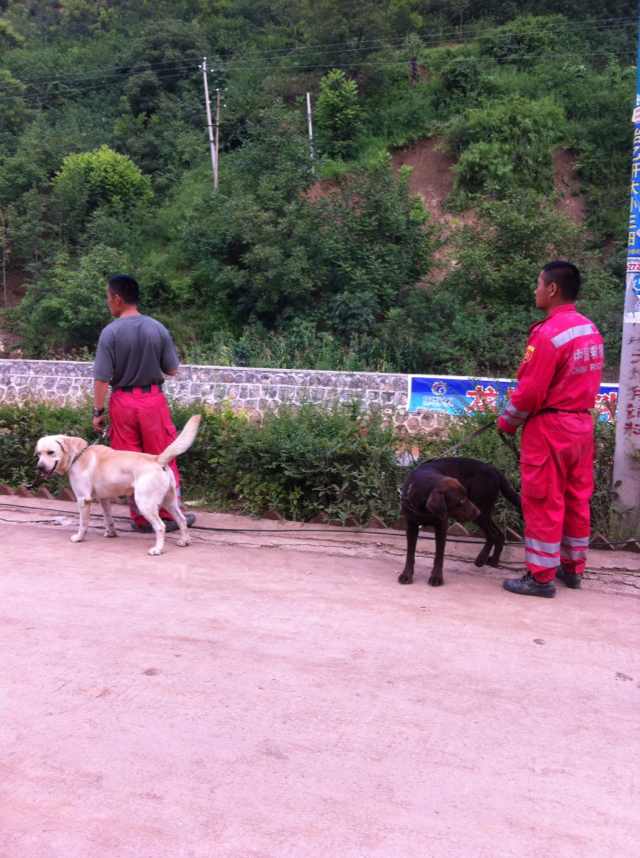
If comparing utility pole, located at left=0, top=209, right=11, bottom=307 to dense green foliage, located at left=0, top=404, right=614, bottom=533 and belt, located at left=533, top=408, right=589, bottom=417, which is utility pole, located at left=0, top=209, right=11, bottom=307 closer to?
dense green foliage, located at left=0, top=404, right=614, bottom=533

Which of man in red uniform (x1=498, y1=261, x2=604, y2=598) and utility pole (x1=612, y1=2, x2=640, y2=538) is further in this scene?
utility pole (x1=612, y1=2, x2=640, y2=538)

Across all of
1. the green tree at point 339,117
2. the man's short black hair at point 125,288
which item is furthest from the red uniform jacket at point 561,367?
the green tree at point 339,117

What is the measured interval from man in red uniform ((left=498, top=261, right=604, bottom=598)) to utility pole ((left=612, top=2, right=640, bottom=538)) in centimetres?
76

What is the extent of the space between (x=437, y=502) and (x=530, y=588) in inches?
32.7

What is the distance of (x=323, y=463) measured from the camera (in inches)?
260

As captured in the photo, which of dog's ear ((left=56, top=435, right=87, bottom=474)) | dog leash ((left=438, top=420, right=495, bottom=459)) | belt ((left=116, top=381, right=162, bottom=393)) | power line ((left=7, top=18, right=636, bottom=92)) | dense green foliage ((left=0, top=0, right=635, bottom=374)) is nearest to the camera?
dog leash ((left=438, top=420, right=495, bottom=459))

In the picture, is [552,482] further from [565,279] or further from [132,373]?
[132,373]

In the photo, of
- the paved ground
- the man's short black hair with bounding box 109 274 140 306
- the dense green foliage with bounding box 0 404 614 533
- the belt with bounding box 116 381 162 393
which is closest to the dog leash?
the dense green foliage with bounding box 0 404 614 533

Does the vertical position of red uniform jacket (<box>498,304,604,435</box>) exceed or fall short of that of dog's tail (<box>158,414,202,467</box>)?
it exceeds it

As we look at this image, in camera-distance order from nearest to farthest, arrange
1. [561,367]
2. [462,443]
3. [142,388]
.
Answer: [561,367]
[462,443]
[142,388]

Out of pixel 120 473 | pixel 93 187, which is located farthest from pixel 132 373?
pixel 93 187

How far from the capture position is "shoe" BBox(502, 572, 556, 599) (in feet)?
16.9

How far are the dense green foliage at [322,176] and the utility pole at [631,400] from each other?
13810 mm

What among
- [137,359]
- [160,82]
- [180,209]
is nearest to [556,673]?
[137,359]
